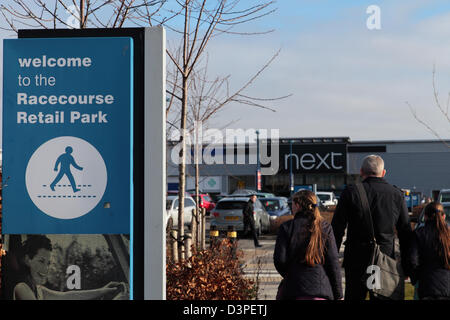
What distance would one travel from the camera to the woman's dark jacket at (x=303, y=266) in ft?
15.4

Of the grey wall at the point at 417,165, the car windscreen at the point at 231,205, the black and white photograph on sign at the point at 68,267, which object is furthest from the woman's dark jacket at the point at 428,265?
the grey wall at the point at 417,165

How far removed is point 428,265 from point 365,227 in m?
0.61

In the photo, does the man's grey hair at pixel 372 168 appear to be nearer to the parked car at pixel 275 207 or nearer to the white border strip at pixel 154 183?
the white border strip at pixel 154 183

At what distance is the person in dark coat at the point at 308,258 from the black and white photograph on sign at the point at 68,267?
5.13 feet

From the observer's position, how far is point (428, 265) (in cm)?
538

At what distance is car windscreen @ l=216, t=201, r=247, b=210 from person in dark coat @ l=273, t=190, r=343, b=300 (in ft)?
63.0

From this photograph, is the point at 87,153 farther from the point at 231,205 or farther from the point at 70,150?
the point at 231,205

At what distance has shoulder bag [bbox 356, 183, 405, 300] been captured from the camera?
17.3 ft

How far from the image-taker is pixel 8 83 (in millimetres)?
3646

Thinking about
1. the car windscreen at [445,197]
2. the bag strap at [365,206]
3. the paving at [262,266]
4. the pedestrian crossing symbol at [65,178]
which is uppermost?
the pedestrian crossing symbol at [65,178]

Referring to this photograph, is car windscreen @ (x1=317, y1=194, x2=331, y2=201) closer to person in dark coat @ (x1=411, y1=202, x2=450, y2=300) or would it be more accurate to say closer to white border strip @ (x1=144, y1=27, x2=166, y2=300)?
person in dark coat @ (x1=411, y1=202, x2=450, y2=300)
